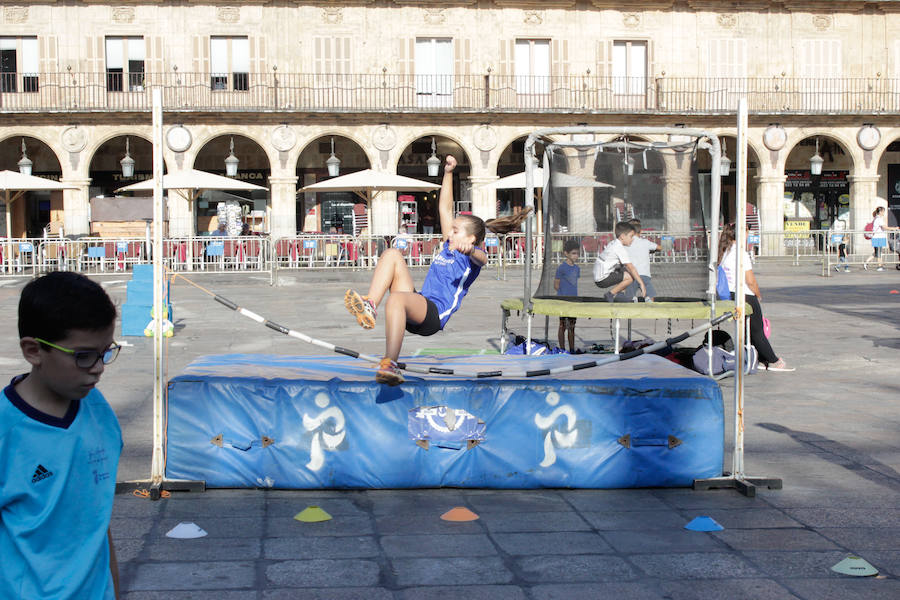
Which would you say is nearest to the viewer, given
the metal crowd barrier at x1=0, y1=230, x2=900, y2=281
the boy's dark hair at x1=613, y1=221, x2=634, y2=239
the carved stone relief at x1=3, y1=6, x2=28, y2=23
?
the boy's dark hair at x1=613, y1=221, x2=634, y2=239

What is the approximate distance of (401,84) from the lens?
3331cm

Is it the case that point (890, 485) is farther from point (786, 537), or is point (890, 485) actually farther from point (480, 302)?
point (480, 302)

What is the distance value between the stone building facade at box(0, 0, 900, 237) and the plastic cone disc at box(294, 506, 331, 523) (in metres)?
27.5

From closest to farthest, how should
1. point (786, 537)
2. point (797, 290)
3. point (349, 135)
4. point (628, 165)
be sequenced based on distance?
point (786, 537), point (628, 165), point (797, 290), point (349, 135)

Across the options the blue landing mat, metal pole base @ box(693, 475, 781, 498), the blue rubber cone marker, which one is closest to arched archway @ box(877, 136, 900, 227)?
metal pole base @ box(693, 475, 781, 498)

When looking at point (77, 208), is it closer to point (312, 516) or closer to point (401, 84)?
point (401, 84)

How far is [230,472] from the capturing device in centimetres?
581

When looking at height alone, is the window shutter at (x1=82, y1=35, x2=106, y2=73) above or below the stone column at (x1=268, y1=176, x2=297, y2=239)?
above

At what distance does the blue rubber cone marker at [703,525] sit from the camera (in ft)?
16.7

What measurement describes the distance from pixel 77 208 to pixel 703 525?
30.3 meters

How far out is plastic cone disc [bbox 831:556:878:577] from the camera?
4.42 metres

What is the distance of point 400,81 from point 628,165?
76.8ft

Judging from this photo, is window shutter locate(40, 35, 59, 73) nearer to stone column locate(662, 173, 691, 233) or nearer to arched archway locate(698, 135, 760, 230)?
arched archway locate(698, 135, 760, 230)

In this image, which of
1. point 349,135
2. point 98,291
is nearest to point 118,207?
point 349,135
